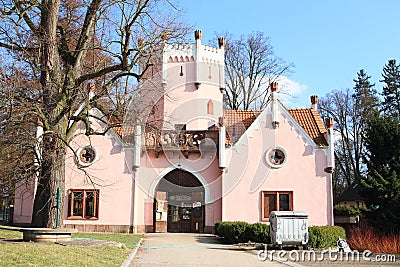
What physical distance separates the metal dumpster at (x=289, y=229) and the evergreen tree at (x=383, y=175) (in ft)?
21.7

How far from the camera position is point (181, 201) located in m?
25.9

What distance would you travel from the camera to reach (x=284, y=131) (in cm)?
2503

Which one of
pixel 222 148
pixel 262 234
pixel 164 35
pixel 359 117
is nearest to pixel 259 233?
pixel 262 234

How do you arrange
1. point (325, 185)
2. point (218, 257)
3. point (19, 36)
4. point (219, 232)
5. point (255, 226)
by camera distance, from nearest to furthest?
point (218, 257), point (19, 36), point (255, 226), point (219, 232), point (325, 185)

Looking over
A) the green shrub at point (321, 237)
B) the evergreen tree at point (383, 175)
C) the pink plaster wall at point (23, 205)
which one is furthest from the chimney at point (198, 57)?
the green shrub at point (321, 237)

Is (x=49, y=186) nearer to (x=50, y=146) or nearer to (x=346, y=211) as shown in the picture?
(x=50, y=146)

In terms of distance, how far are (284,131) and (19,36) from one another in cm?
1451

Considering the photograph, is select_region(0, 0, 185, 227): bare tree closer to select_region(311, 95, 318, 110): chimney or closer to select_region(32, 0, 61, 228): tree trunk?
select_region(32, 0, 61, 228): tree trunk

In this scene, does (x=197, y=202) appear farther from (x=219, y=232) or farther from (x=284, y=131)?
(x=284, y=131)

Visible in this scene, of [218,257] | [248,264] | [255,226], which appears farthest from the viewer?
[255,226]

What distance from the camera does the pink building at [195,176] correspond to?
2441cm

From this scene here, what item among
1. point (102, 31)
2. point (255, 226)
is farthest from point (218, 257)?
point (102, 31)

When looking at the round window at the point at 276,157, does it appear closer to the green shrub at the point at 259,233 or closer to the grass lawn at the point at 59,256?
the green shrub at the point at 259,233

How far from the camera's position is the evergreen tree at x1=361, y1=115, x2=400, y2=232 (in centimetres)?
2220
